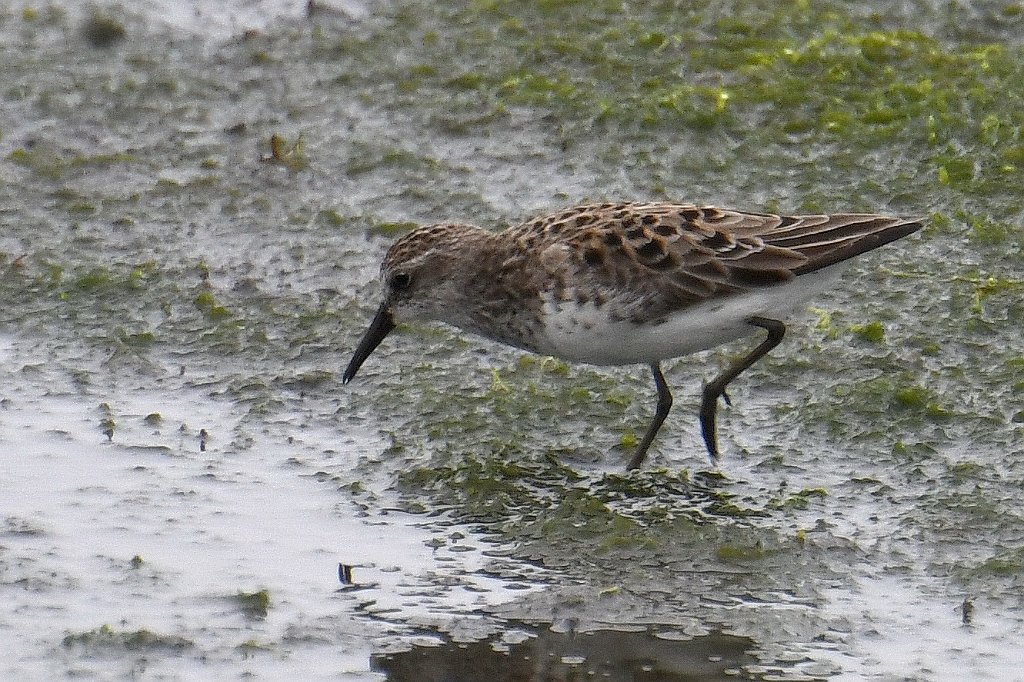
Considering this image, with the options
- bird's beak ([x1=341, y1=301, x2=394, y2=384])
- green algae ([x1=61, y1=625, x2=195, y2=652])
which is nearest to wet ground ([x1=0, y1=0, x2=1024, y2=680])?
green algae ([x1=61, y1=625, x2=195, y2=652])

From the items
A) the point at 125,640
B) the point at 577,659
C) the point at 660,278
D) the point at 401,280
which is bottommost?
the point at 577,659

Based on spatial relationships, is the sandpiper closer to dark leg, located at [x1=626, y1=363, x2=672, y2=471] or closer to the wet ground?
dark leg, located at [x1=626, y1=363, x2=672, y2=471]

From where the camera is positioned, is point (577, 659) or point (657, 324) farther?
point (657, 324)

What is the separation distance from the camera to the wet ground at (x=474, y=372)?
556cm

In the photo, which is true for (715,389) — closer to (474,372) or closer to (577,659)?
(474,372)

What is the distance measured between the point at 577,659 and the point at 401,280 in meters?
2.32

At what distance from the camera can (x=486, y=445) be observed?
696cm

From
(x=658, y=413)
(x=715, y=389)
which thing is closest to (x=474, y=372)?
(x=658, y=413)

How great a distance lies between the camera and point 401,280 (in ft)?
23.3

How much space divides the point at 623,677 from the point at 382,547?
1.29m

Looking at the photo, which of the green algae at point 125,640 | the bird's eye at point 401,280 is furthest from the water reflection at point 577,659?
the bird's eye at point 401,280

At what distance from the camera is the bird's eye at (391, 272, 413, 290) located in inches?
279

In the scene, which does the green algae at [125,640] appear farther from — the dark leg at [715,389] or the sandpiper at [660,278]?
the dark leg at [715,389]

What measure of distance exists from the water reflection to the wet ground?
0.01 meters
